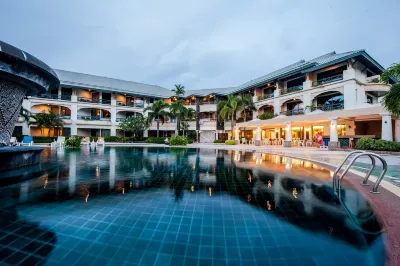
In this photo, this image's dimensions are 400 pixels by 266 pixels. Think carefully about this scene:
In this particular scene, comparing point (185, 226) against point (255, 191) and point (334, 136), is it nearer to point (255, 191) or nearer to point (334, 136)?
point (255, 191)

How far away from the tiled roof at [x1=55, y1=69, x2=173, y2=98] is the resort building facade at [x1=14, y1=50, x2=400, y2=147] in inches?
5.7

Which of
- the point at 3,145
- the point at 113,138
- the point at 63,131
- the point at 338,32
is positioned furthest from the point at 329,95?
the point at 338,32

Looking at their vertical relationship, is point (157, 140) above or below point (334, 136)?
below

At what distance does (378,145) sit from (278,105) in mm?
15142

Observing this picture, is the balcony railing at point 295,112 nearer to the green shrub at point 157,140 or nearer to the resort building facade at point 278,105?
the resort building facade at point 278,105

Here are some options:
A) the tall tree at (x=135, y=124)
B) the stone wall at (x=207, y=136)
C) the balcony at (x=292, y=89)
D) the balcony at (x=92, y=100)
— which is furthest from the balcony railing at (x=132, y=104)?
the balcony at (x=292, y=89)

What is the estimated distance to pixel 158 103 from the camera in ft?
104

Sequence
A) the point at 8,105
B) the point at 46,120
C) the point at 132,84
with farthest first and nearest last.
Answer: the point at 132,84, the point at 46,120, the point at 8,105

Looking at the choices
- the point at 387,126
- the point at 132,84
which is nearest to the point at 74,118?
the point at 132,84

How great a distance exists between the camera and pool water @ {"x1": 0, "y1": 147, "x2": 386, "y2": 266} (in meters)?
2.29

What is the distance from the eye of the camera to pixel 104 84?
37.8 meters

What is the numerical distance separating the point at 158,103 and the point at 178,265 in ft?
102

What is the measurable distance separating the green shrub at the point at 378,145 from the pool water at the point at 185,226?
44.2 feet

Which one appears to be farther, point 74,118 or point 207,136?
point 207,136
